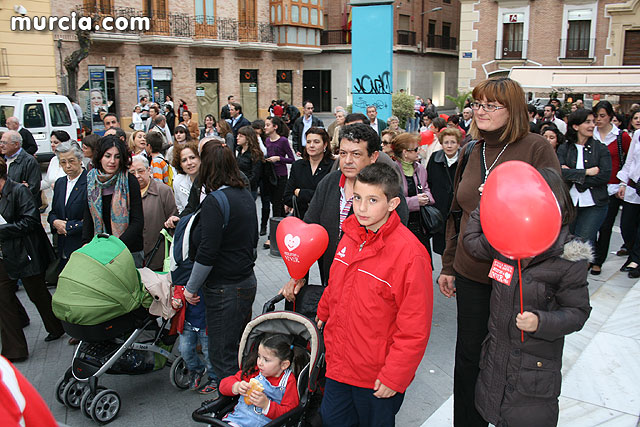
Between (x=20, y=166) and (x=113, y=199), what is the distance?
2360 mm

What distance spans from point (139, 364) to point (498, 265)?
9.82ft

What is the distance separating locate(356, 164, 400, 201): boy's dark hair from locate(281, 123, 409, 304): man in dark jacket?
0.65 m

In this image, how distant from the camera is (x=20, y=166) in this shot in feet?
20.2

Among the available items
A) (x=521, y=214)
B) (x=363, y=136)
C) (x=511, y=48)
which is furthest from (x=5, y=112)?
(x=511, y=48)

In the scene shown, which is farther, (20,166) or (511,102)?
(20,166)

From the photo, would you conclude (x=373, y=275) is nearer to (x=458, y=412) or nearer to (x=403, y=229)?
(x=403, y=229)

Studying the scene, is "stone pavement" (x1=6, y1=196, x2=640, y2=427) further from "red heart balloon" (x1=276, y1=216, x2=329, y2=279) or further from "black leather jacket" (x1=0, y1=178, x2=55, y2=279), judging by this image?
"red heart balloon" (x1=276, y1=216, x2=329, y2=279)

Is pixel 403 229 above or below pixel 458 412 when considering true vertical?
above

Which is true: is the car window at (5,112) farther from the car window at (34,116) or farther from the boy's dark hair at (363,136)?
the boy's dark hair at (363,136)

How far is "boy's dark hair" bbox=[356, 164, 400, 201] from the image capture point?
2848 mm

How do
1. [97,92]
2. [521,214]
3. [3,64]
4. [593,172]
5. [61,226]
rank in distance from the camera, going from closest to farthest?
[521,214]
[61,226]
[593,172]
[3,64]
[97,92]

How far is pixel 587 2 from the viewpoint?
28.5 meters

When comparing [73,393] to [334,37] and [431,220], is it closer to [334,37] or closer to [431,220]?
[431,220]

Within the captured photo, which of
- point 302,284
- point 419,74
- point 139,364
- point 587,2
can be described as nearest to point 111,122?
point 139,364
